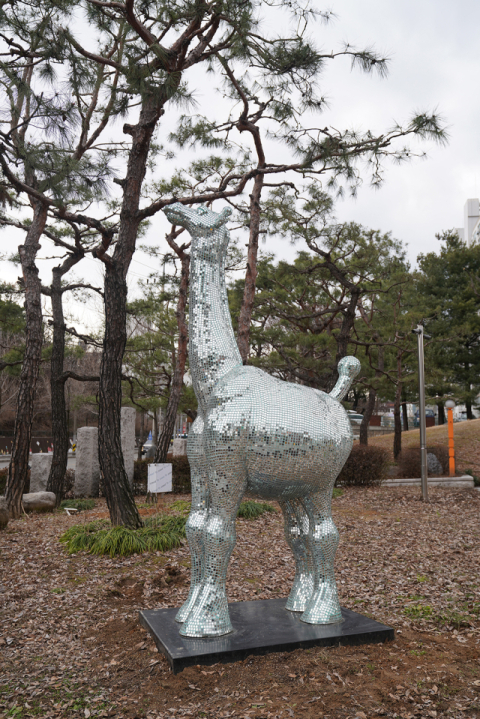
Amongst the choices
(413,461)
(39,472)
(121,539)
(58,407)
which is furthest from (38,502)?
(413,461)

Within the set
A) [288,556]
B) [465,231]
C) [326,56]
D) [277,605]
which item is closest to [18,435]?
[288,556]

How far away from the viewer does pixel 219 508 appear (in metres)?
3.13

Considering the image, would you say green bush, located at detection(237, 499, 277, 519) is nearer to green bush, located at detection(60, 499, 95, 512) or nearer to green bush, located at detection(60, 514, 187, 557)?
green bush, located at detection(60, 514, 187, 557)

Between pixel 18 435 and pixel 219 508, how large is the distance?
6342mm

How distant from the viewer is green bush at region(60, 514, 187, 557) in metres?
5.98

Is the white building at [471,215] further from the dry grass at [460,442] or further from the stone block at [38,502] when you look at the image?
the stone block at [38,502]

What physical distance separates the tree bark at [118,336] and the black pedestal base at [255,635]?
10.2 ft

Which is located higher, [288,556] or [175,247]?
[175,247]

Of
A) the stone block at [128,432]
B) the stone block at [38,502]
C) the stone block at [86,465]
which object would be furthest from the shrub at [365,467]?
the stone block at [38,502]

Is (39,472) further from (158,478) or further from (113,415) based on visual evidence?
(113,415)

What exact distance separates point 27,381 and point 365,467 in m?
7.67

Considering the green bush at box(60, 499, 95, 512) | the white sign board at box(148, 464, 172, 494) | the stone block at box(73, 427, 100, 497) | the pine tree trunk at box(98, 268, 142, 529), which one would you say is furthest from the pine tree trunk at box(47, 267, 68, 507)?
the white sign board at box(148, 464, 172, 494)

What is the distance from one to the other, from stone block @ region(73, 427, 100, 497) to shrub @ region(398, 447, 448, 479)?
24.0ft

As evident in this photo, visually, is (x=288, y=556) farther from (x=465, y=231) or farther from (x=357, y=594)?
(x=465, y=231)
